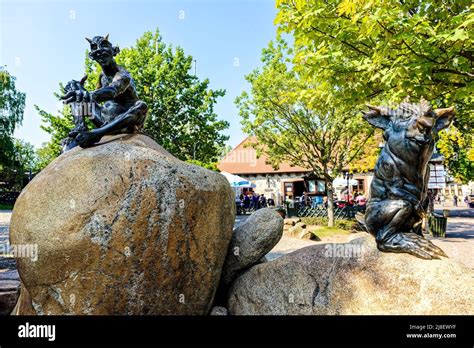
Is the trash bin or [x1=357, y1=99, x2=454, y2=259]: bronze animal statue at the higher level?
[x1=357, y1=99, x2=454, y2=259]: bronze animal statue

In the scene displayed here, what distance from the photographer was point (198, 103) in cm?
2008

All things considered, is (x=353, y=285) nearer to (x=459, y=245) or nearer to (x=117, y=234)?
(x=117, y=234)

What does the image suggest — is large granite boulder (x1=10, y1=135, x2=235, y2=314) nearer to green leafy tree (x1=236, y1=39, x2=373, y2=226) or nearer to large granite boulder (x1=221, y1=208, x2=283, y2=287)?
large granite boulder (x1=221, y1=208, x2=283, y2=287)

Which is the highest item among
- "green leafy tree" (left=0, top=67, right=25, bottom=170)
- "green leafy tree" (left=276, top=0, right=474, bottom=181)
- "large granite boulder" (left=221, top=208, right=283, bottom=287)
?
"green leafy tree" (left=0, top=67, right=25, bottom=170)

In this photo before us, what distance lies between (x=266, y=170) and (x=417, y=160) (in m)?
29.1

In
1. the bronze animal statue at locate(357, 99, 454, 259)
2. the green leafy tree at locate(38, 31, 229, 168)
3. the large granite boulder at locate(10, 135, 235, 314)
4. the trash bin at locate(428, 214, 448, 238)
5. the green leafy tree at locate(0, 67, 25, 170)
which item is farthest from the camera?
the green leafy tree at locate(0, 67, 25, 170)

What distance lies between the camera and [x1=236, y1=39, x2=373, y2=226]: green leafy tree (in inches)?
547

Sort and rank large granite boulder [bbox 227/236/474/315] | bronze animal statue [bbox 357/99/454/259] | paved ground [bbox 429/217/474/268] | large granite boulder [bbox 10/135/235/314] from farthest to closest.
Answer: paved ground [bbox 429/217/474/268], bronze animal statue [bbox 357/99/454/259], large granite boulder [bbox 10/135/235/314], large granite boulder [bbox 227/236/474/315]

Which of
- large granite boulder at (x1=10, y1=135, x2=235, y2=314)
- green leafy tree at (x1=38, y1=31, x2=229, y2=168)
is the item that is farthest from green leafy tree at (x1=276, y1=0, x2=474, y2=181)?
green leafy tree at (x1=38, y1=31, x2=229, y2=168)

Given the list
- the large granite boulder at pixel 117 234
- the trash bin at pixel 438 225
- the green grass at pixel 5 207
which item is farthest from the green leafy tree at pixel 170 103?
the large granite boulder at pixel 117 234

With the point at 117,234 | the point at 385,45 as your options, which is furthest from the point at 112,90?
the point at 385,45

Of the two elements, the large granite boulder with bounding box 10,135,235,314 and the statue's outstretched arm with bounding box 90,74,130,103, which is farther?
the statue's outstretched arm with bounding box 90,74,130,103

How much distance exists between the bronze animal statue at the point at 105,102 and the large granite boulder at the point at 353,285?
226 cm

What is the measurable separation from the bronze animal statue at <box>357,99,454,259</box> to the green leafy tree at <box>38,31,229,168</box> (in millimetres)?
15648
